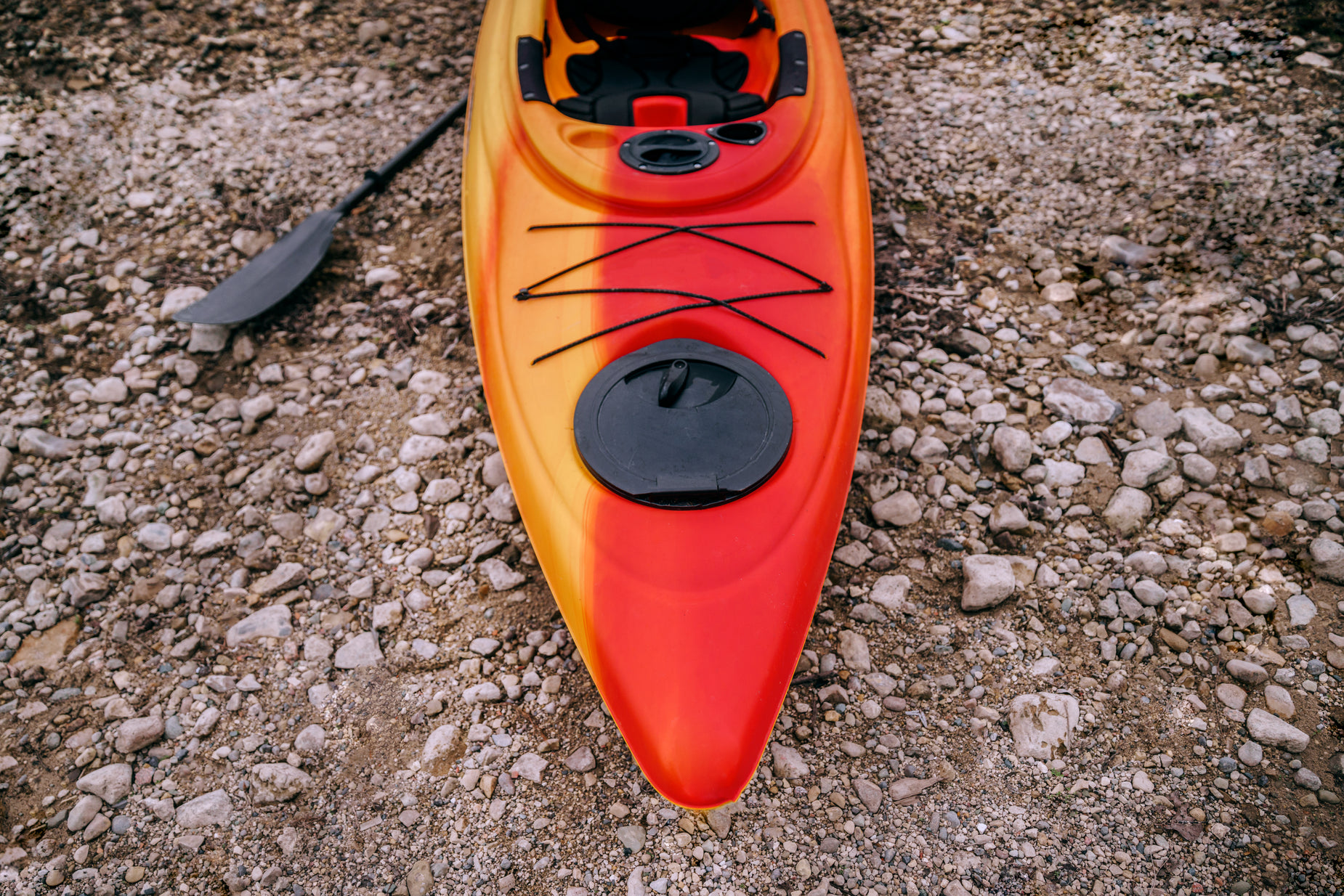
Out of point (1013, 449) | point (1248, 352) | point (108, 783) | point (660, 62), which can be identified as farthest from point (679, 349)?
point (1248, 352)

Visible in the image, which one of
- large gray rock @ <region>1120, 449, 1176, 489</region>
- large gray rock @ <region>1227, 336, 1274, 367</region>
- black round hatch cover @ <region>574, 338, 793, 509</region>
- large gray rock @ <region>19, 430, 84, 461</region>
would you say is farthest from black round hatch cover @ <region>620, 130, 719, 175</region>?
large gray rock @ <region>19, 430, 84, 461</region>

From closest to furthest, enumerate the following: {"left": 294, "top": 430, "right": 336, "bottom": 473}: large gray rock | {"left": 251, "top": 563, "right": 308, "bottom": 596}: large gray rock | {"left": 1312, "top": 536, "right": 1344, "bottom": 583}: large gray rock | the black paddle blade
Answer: {"left": 1312, "top": 536, "right": 1344, "bottom": 583}: large gray rock, {"left": 251, "top": 563, "right": 308, "bottom": 596}: large gray rock, {"left": 294, "top": 430, "right": 336, "bottom": 473}: large gray rock, the black paddle blade

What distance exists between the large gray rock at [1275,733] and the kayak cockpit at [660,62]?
248 centimetres

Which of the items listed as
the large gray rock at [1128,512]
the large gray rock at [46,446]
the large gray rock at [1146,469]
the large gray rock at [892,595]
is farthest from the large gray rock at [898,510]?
the large gray rock at [46,446]

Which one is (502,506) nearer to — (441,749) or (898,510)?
(441,749)

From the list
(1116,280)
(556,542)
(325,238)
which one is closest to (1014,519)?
(1116,280)

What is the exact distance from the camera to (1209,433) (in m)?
2.48

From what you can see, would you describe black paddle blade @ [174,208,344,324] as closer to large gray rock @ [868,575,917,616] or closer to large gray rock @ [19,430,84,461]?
large gray rock @ [19,430,84,461]

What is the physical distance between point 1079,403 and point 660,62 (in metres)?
2.21

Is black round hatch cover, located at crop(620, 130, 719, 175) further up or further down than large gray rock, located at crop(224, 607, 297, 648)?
further up

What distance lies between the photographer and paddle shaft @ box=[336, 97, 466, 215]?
11.0 feet

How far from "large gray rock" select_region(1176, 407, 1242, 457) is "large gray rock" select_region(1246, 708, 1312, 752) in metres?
0.91

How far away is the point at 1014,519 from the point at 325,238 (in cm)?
303

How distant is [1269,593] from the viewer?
84.6 inches
